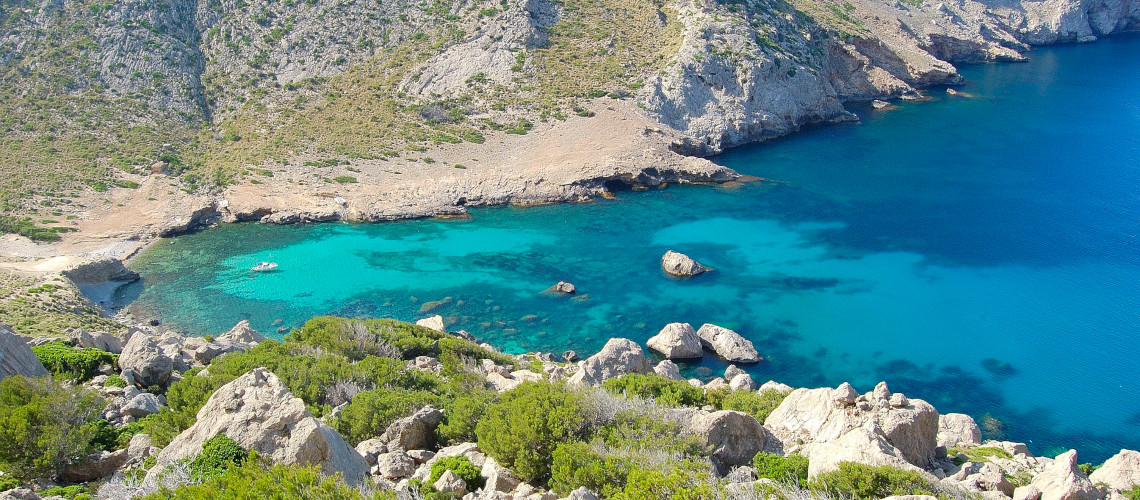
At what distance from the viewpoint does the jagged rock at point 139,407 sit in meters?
21.7

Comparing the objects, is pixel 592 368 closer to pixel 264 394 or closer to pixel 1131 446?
pixel 264 394

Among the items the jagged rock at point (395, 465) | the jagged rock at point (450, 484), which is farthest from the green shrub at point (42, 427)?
the jagged rock at point (450, 484)

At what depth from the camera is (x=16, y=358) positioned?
23.0m

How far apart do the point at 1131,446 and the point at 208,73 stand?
265 feet

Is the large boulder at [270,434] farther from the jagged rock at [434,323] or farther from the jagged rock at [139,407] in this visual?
the jagged rock at [434,323]

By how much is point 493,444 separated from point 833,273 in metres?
36.1

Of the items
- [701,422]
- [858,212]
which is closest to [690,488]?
[701,422]

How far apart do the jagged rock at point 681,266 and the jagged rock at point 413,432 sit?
30.4 meters

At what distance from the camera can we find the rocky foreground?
Result: 640 inches

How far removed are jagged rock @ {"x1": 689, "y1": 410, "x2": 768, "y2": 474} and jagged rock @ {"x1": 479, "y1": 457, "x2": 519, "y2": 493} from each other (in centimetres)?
500

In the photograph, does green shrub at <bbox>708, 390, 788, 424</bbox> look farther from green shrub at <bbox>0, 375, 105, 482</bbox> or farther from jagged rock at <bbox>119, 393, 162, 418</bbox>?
green shrub at <bbox>0, 375, 105, 482</bbox>

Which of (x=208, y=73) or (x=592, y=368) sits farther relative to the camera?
(x=208, y=73)

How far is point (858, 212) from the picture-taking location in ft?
193

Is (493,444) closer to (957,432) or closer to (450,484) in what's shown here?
(450,484)
